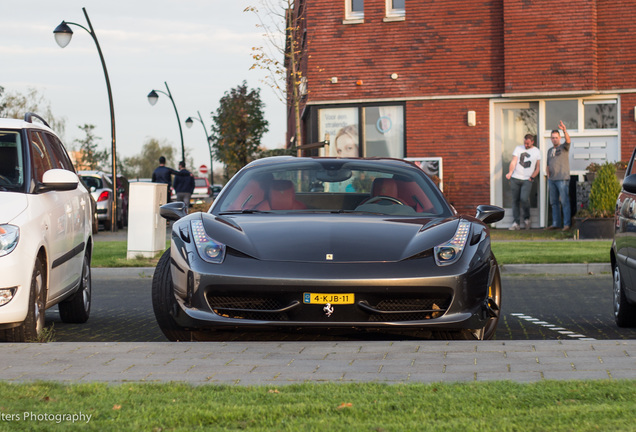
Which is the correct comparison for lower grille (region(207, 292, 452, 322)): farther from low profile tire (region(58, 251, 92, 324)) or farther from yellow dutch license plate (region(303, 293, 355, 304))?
low profile tire (region(58, 251, 92, 324))

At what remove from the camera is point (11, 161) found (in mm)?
7613

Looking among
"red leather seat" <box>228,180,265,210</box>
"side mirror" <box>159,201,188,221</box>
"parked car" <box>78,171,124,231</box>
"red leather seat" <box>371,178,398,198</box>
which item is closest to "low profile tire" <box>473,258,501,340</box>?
"red leather seat" <box>371,178,398,198</box>

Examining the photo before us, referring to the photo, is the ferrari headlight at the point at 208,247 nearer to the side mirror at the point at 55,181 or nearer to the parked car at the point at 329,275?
the parked car at the point at 329,275

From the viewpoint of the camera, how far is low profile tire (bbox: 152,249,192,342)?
6570mm

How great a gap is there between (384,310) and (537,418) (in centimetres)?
231

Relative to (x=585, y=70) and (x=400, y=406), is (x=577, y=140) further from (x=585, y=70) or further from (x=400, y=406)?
(x=400, y=406)

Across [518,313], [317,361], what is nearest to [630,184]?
[518,313]

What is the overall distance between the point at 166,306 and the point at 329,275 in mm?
1231

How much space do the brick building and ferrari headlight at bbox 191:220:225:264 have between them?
57.5ft

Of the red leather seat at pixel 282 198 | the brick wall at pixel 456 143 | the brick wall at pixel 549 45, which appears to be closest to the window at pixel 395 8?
the brick wall at pixel 456 143

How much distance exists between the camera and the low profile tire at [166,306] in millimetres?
6570

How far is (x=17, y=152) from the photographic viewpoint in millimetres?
7652

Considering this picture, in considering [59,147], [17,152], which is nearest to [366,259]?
[17,152]

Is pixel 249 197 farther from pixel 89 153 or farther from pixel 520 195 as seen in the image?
pixel 89 153
